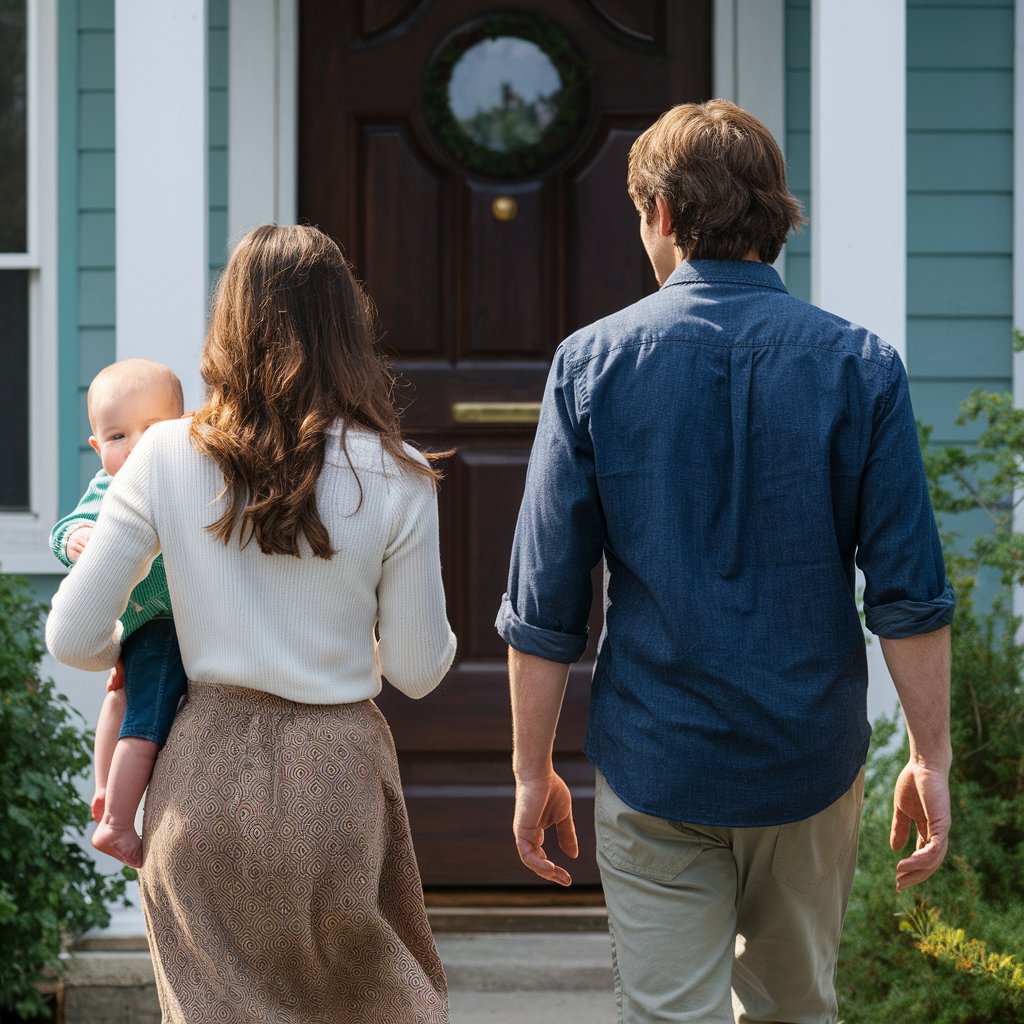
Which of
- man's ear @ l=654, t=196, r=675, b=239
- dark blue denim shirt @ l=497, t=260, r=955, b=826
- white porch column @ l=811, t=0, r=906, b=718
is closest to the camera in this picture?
dark blue denim shirt @ l=497, t=260, r=955, b=826

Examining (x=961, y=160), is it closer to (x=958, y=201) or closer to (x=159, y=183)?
(x=958, y=201)

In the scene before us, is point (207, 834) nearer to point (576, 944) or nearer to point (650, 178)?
point (650, 178)

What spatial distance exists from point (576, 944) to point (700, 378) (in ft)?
7.87

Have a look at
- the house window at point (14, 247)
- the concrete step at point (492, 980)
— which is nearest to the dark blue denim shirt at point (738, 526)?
the concrete step at point (492, 980)

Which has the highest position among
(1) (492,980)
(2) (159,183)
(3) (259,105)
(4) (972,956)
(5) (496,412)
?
(3) (259,105)

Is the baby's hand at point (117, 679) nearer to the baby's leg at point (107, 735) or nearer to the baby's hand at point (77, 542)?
the baby's leg at point (107, 735)

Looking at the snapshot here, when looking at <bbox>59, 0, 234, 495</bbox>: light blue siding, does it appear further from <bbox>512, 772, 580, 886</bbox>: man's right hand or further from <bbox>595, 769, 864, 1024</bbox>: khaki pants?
<bbox>595, 769, 864, 1024</bbox>: khaki pants

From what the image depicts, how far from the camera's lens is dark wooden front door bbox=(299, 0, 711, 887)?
13.8ft

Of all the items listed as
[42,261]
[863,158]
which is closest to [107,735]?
[863,158]

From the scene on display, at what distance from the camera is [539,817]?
82.4 inches

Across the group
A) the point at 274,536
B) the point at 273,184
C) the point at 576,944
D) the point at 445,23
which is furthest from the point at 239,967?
the point at 445,23

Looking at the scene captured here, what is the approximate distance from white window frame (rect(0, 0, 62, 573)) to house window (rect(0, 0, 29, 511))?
0.11 feet

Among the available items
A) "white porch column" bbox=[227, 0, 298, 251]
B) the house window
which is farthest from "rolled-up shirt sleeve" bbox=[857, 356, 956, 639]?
the house window

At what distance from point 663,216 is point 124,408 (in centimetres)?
88
